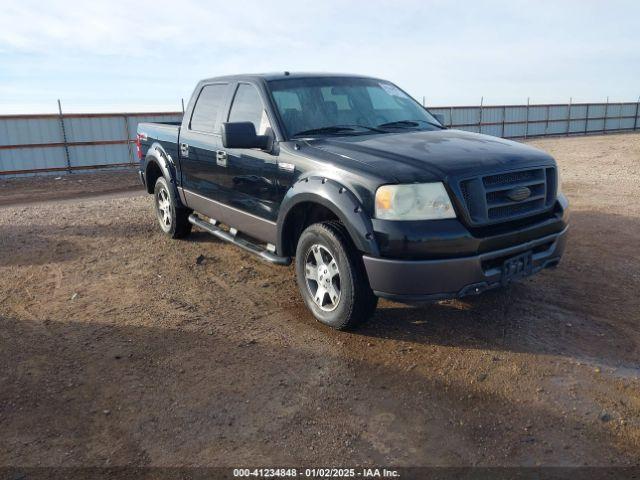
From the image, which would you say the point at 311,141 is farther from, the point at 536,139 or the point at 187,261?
the point at 536,139

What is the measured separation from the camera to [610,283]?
4.92 meters

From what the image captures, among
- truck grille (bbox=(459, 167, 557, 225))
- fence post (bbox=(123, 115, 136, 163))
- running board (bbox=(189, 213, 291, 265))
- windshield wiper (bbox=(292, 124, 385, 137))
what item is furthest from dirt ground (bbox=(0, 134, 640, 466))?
fence post (bbox=(123, 115, 136, 163))

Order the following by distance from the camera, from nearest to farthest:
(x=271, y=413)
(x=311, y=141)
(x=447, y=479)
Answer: (x=447, y=479), (x=271, y=413), (x=311, y=141)

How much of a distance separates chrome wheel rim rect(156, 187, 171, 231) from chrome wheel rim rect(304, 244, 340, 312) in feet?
10.7

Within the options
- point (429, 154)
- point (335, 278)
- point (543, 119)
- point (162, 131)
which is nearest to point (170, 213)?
point (162, 131)

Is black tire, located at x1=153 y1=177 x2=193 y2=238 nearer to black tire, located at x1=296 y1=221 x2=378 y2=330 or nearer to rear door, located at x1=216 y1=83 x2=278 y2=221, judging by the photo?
rear door, located at x1=216 y1=83 x2=278 y2=221

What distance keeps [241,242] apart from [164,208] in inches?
91.6

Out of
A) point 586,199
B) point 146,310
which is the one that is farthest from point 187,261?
point 586,199

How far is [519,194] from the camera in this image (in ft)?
12.0

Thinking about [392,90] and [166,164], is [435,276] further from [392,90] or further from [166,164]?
[166,164]

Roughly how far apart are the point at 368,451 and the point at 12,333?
3173 mm

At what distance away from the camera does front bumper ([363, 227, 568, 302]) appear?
3363mm

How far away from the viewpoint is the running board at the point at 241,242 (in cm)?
450

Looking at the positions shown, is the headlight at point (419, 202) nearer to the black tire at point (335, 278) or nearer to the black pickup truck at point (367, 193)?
the black pickup truck at point (367, 193)
